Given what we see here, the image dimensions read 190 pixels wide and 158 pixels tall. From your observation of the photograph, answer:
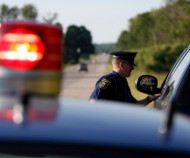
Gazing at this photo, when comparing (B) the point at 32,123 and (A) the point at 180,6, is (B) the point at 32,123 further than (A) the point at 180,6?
No

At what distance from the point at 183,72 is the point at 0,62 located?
8.20 ft

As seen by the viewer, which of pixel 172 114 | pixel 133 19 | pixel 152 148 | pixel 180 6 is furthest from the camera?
pixel 133 19

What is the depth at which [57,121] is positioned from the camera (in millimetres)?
1486

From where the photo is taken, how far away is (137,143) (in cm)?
138

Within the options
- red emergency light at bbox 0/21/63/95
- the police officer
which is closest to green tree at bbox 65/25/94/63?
the police officer

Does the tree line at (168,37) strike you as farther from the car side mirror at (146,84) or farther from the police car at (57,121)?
the police car at (57,121)

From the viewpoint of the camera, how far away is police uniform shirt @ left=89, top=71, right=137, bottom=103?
594cm

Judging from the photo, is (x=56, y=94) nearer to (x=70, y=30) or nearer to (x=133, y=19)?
(x=133, y=19)

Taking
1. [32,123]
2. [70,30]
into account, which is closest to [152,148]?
[32,123]

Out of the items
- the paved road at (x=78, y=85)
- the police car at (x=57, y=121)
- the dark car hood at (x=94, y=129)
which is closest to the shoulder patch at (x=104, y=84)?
the paved road at (x=78, y=85)

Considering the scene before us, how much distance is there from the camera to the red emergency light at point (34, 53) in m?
1.62

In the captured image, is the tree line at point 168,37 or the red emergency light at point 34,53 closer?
the red emergency light at point 34,53

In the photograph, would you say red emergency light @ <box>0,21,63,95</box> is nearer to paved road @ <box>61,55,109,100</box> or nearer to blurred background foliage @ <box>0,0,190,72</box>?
paved road @ <box>61,55,109,100</box>

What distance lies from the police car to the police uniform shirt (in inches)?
159
